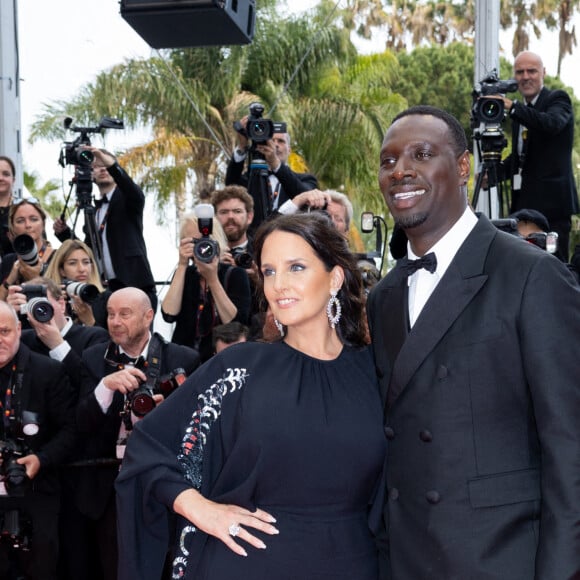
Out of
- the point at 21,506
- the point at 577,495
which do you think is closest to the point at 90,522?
the point at 21,506

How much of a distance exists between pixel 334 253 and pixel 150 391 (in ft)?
6.44

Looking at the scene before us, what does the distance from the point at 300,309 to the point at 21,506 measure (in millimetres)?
2913

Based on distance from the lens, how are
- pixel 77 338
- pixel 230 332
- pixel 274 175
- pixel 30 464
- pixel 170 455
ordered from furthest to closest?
pixel 274 175
pixel 77 338
pixel 230 332
pixel 30 464
pixel 170 455

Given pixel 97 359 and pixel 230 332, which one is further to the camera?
pixel 97 359

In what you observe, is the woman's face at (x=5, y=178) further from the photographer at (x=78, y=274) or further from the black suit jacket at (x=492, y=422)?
the black suit jacket at (x=492, y=422)

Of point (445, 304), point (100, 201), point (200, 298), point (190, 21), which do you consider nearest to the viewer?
point (445, 304)

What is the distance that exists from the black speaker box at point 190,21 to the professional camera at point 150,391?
2.46 meters

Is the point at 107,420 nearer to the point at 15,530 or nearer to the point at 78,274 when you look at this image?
the point at 15,530

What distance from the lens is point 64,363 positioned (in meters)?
5.30

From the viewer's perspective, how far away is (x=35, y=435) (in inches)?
198

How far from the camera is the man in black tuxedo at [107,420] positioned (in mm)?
4949

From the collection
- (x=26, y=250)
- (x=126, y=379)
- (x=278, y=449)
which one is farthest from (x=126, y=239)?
(x=278, y=449)

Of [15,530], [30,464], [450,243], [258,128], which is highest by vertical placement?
[258,128]

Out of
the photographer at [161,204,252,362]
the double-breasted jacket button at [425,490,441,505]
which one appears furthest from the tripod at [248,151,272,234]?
the double-breasted jacket button at [425,490,441,505]
